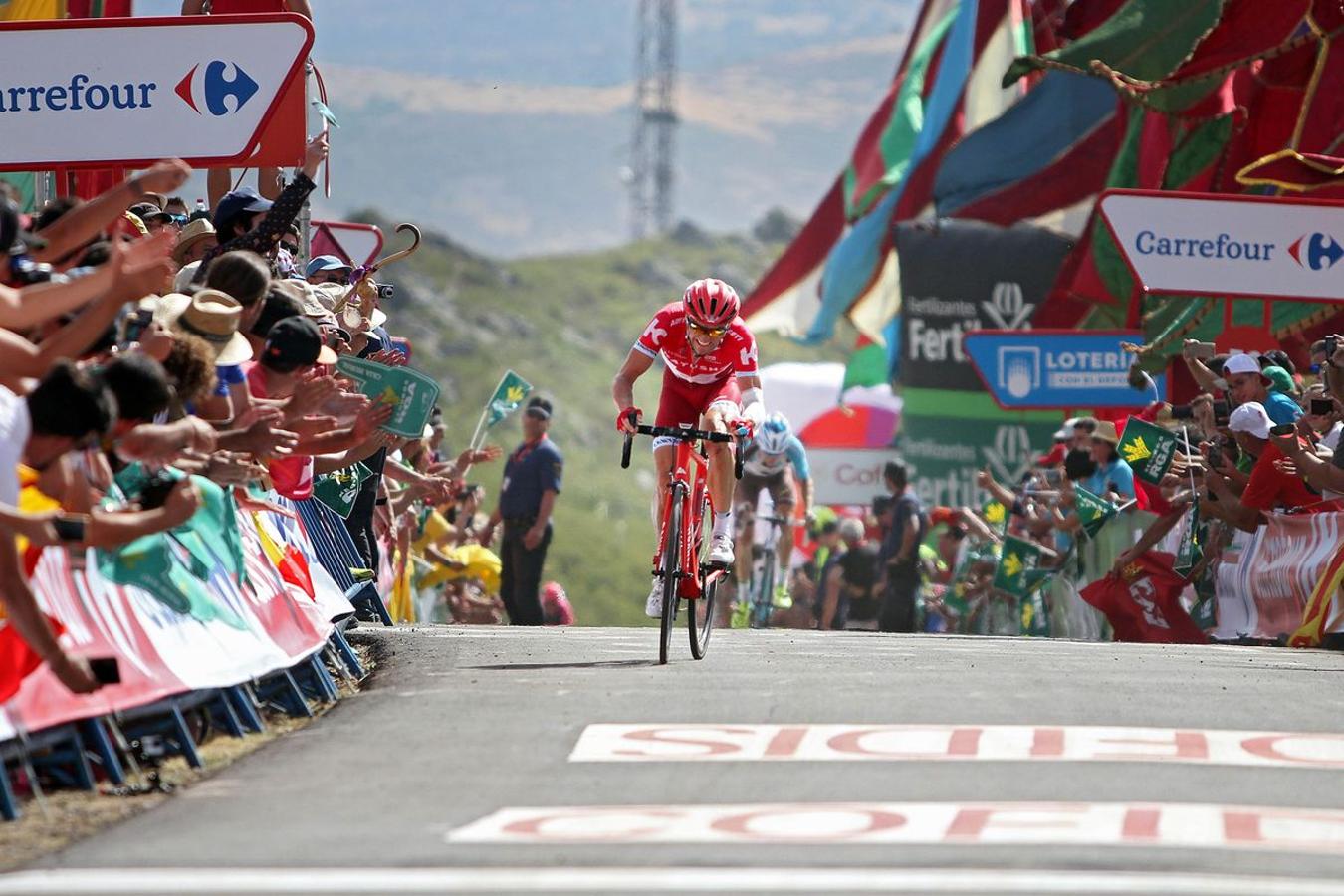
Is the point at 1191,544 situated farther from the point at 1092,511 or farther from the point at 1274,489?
the point at 1092,511

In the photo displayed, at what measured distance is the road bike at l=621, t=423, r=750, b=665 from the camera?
12227 mm

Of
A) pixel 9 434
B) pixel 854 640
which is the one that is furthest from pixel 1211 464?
pixel 9 434

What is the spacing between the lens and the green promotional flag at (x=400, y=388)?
1398 cm

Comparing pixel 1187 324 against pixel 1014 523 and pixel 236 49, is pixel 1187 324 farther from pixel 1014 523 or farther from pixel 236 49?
pixel 236 49

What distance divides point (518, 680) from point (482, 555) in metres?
9.92

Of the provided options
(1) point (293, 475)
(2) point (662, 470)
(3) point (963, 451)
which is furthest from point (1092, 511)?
(3) point (963, 451)

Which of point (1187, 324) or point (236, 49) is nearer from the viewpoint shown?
point (236, 49)

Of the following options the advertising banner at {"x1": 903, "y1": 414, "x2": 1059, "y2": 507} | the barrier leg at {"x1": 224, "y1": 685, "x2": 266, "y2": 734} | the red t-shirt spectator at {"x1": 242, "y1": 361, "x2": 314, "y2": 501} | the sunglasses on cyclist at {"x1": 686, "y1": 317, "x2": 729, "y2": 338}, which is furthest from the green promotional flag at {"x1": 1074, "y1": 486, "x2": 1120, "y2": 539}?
the advertising banner at {"x1": 903, "y1": 414, "x2": 1059, "y2": 507}

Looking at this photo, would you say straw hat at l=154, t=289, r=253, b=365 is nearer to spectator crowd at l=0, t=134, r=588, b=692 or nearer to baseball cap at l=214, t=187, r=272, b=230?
spectator crowd at l=0, t=134, r=588, b=692

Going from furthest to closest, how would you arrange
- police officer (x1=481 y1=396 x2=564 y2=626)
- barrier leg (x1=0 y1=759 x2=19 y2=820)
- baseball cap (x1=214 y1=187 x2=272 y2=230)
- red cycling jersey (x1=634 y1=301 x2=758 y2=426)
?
police officer (x1=481 y1=396 x2=564 y2=626) < baseball cap (x1=214 y1=187 x2=272 y2=230) < red cycling jersey (x1=634 y1=301 x2=758 y2=426) < barrier leg (x1=0 y1=759 x2=19 y2=820)

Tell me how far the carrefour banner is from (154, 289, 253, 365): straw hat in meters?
22.4

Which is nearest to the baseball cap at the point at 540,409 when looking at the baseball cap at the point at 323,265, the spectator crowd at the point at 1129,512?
the spectator crowd at the point at 1129,512

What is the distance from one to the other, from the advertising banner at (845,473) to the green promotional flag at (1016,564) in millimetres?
14002

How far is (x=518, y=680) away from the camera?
37.6 feet
